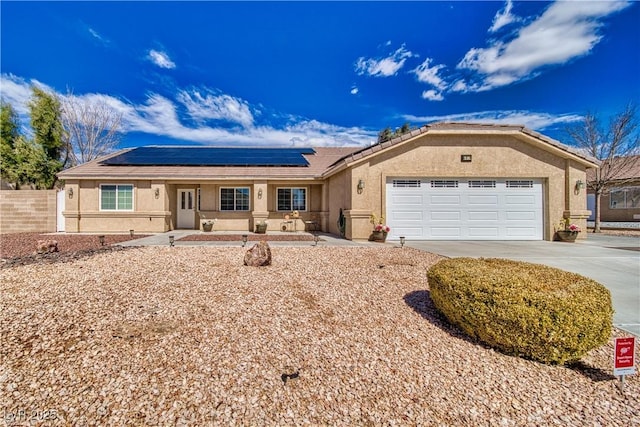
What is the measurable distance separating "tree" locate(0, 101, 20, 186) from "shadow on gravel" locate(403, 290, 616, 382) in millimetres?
27375

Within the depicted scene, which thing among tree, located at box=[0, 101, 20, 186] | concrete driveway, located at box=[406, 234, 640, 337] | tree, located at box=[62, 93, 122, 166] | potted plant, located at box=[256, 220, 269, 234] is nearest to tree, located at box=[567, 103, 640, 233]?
concrete driveway, located at box=[406, 234, 640, 337]

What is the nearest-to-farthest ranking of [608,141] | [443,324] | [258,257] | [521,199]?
[443,324]
[258,257]
[521,199]
[608,141]

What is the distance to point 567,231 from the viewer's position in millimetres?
11594

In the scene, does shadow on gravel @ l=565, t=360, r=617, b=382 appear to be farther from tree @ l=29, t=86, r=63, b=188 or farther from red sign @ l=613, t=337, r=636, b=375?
tree @ l=29, t=86, r=63, b=188

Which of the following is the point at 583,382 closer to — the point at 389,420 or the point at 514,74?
the point at 389,420

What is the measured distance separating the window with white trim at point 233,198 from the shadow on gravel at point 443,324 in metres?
12.3

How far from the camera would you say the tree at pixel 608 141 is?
16.5m

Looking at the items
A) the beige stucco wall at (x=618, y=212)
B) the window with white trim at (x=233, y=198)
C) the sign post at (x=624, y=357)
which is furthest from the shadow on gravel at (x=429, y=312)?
the beige stucco wall at (x=618, y=212)

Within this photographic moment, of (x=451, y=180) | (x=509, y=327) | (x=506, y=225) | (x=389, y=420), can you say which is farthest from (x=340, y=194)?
(x=389, y=420)

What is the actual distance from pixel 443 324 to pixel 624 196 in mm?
26291

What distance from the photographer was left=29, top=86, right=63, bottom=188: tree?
1994cm

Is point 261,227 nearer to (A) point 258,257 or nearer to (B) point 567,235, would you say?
(A) point 258,257

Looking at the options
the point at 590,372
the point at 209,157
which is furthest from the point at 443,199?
the point at 209,157

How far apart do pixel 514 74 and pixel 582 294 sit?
20736 millimetres
